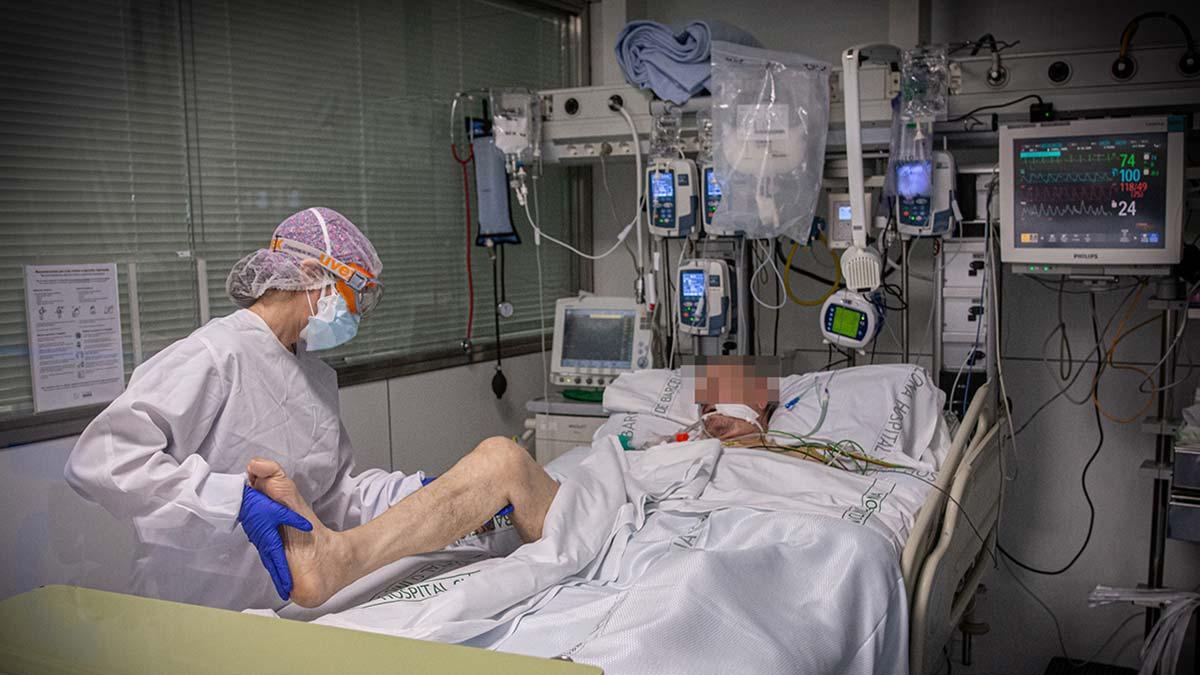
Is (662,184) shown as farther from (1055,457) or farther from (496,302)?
(1055,457)

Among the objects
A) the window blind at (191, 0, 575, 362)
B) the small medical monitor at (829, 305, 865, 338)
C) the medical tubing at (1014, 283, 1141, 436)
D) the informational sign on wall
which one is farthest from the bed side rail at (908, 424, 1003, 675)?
the window blind at (191, 0, 575, 362)

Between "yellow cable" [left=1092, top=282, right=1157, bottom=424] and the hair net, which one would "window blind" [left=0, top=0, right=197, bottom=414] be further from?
"yellow cable" [left=1092, top=282, right=1157, bottom=424]

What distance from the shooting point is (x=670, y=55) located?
340cm

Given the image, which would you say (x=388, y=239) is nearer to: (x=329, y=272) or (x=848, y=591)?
(x=329, y=272)

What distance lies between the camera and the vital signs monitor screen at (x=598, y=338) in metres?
3.73

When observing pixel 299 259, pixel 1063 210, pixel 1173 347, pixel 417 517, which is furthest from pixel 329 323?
pixel 1173 347

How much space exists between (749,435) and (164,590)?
173 centimetres

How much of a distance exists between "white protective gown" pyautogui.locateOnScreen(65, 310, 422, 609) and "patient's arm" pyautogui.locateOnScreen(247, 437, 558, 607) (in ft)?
0.40

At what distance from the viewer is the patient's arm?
1824mm

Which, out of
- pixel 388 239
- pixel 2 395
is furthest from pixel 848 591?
pixel 388 239

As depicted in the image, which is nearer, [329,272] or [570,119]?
[329,272]

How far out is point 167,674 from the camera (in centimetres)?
93

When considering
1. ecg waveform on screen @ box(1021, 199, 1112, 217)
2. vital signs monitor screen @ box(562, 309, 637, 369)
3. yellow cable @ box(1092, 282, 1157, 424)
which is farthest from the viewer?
vital signs monitor screen @ box(562, 309, 637, 369)

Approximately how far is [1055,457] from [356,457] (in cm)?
241
